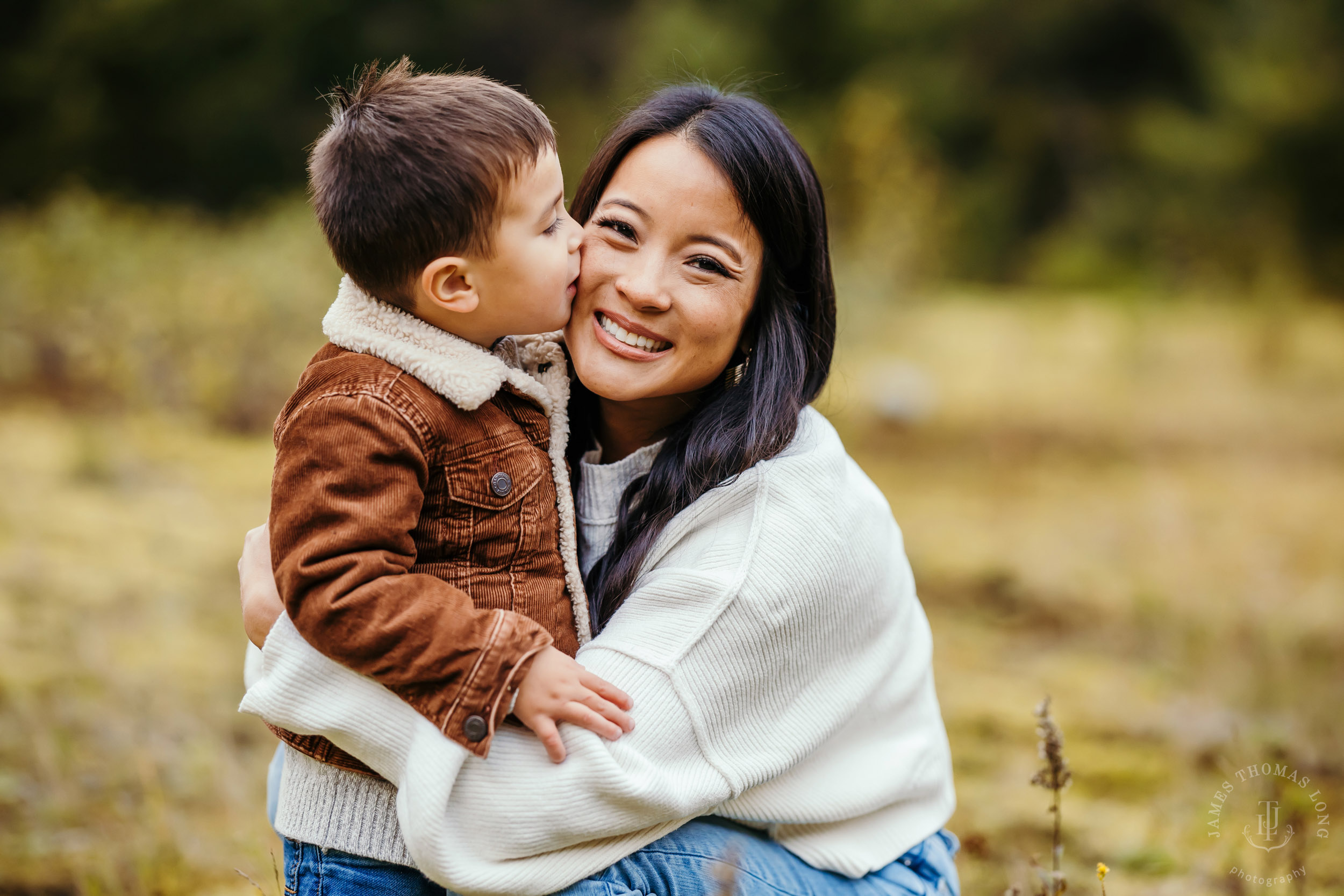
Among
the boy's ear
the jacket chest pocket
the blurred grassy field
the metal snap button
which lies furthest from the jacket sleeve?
the blurred grassy field

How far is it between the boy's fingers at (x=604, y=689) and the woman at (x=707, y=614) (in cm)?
4

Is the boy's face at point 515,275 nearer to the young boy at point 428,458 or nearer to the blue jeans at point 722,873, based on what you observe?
the young boy at point 428,458

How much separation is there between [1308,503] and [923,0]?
12184mm

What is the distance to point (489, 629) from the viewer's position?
140cm

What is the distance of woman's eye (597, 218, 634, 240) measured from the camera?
187 cm

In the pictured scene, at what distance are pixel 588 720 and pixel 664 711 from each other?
13 centimetres

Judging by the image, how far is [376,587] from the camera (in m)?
1.36

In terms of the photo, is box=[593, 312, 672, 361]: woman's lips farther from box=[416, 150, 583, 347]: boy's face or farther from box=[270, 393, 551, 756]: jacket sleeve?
box=[270, 393, 551, 756]: jacket sleeve

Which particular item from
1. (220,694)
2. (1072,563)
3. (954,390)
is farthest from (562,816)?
(954,390)

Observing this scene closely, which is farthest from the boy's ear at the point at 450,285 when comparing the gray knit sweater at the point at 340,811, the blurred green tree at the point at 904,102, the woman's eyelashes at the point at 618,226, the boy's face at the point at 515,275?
the blurred green tree at the point at 904,102

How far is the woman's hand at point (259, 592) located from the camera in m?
1.64

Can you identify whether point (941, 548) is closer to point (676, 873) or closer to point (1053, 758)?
point (1053, 758)

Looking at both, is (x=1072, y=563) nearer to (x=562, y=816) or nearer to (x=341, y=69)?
(x=562, y=816)

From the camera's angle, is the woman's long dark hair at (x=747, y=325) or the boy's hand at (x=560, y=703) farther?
the woman's long dark hair at (x=747, y=325)
